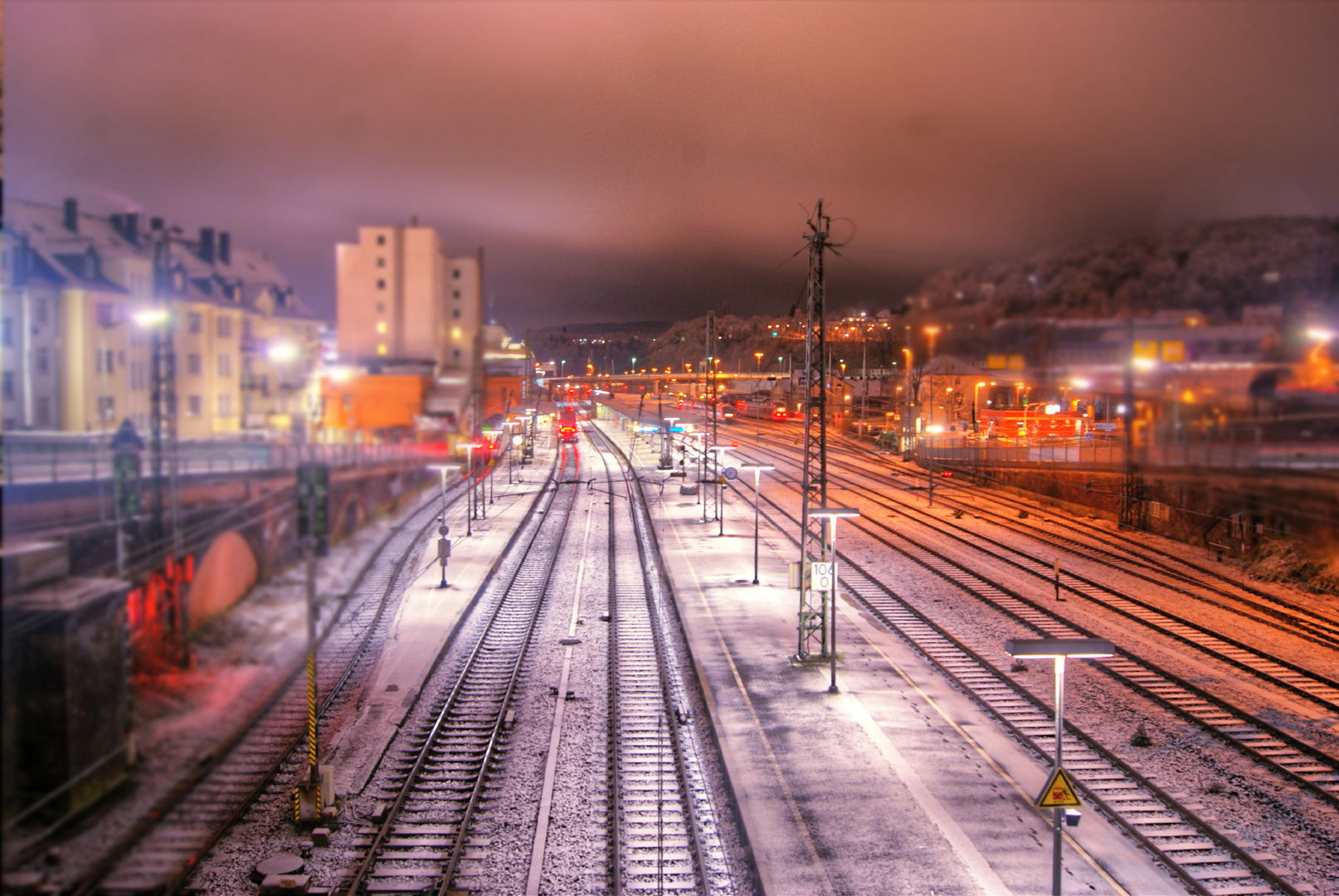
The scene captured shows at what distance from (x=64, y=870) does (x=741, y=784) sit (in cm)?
848

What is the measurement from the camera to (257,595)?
5.77 meters

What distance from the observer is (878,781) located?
10.8m

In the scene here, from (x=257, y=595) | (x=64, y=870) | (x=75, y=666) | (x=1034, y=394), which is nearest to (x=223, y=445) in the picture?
(x=257, y=595)

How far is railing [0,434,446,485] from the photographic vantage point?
14.0ft

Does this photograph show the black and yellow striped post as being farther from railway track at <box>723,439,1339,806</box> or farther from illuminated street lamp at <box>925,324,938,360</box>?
railway track at <box>723,439,1339,806</box>

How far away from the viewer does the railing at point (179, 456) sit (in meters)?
4.25

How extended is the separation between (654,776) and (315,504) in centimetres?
678

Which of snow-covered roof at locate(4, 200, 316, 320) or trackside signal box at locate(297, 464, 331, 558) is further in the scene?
trackside signal box at locate(297, 464, 331, 558)

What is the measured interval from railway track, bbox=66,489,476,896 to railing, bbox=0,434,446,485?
4.70 feet

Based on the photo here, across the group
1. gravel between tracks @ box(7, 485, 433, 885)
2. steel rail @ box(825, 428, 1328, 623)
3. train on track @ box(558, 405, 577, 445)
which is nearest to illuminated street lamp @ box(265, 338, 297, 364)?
gravel between tracks @ box(7, 485, 433, 885)

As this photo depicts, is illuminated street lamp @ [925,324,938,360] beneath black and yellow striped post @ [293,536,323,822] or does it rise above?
above

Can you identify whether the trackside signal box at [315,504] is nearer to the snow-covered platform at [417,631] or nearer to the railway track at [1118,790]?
the snow-covered platform at [417,631]

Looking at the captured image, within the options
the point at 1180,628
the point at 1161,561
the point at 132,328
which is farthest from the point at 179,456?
the point at 1161,561

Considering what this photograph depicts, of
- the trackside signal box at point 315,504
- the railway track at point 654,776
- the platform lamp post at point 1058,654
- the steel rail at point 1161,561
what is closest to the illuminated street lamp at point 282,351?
the trackside signal box at point 315,504
